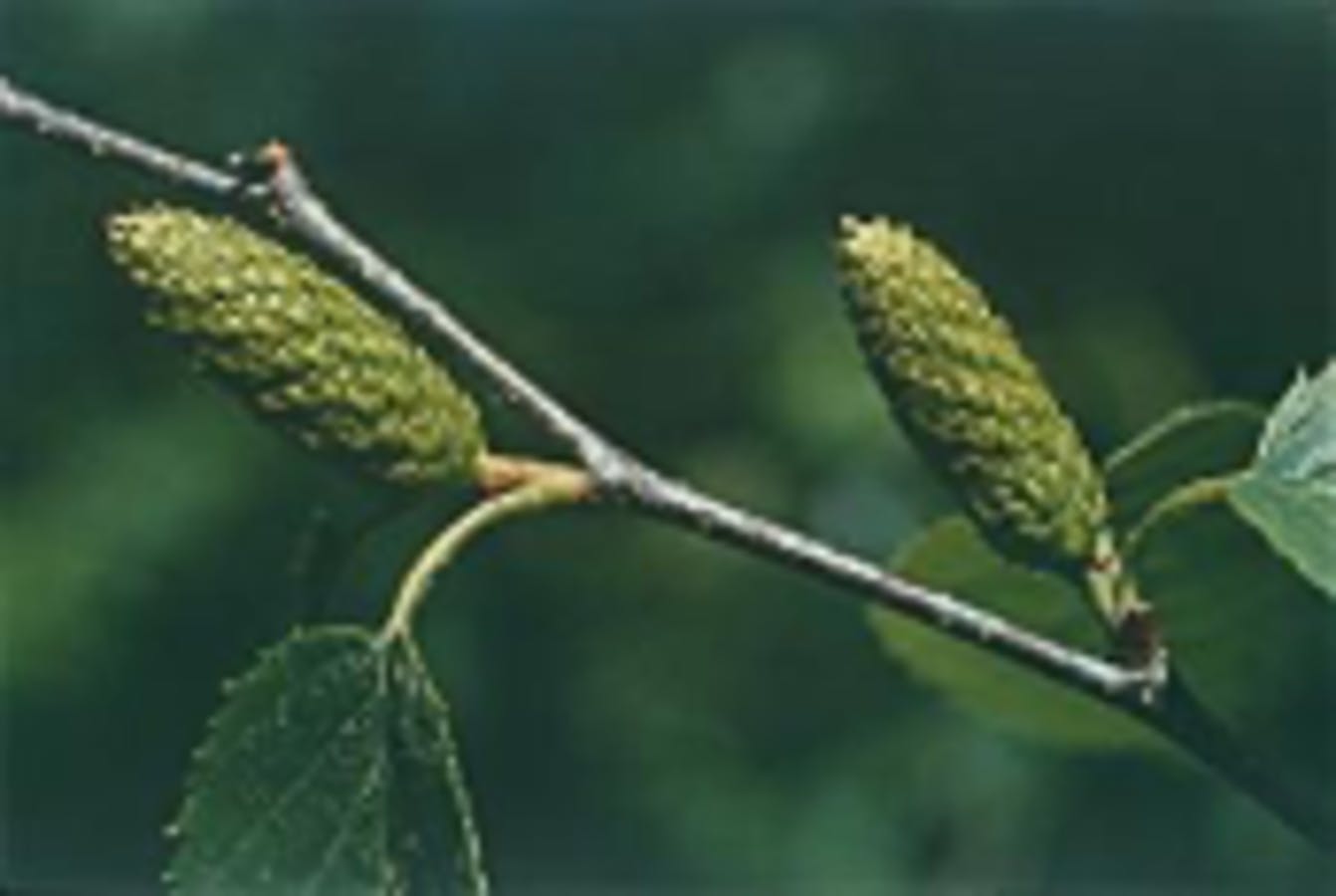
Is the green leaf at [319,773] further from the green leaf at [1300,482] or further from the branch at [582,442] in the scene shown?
the green leaf at [1300,482]

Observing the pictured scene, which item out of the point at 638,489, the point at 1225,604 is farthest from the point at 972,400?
the point at 1225,604

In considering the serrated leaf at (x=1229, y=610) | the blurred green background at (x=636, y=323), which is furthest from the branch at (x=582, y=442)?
the blurred green background at (x=636, y=323)

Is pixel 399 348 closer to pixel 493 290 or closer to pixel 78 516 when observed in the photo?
pixel 78 516

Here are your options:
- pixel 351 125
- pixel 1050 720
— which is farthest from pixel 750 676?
pixel 1050 720

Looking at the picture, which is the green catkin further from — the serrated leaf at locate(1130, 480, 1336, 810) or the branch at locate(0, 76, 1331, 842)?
the serrated leaf at locate(1130, 480, 1336, 810)

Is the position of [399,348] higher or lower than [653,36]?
higher

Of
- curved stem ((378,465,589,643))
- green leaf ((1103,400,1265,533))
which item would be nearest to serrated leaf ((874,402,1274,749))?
green leaf ((1103,400,1265,533))
